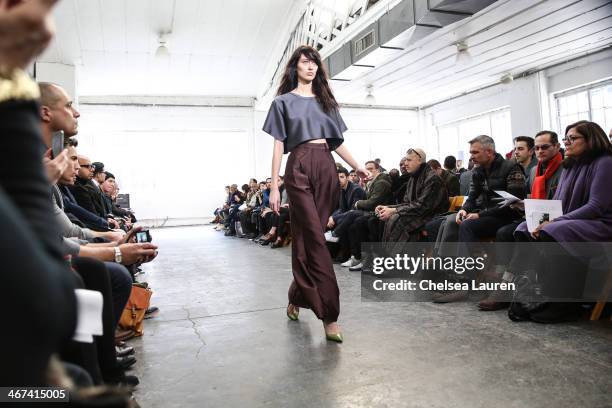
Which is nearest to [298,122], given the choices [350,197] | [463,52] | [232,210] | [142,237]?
[142,237]

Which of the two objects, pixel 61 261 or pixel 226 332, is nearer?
pixel 61 261

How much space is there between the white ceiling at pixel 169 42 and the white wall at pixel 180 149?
1005 mm

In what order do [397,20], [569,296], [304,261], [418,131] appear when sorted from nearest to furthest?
[304,261], [569,296], [397,20], [418,131]

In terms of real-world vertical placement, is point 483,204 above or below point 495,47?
below

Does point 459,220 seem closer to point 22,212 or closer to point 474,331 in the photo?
point 474,331

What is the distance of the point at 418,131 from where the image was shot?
13.6 m

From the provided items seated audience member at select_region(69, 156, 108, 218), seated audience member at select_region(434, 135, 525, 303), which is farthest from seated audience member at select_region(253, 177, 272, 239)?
seated audience member at select_region(434, 135, 525, 303)

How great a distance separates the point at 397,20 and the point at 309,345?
4.61m

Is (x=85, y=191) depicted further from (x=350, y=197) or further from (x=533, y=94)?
(x=533, y=94)

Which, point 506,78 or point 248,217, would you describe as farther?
point 506,78

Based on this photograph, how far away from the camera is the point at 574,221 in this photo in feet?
7.94

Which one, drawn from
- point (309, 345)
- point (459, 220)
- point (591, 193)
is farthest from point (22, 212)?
point (459, 220)

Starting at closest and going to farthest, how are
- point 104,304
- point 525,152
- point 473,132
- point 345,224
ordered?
point 104,304, point 525,152, point 345,224, point 473,132

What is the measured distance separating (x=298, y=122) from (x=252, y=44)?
6913mm
